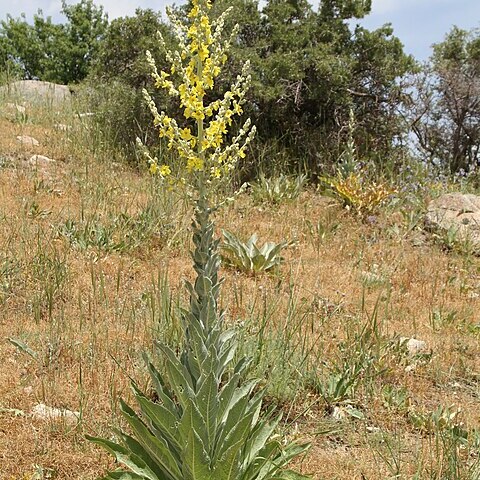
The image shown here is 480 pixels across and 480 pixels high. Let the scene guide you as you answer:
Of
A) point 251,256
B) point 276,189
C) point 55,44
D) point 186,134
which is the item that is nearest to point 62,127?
point 276,189

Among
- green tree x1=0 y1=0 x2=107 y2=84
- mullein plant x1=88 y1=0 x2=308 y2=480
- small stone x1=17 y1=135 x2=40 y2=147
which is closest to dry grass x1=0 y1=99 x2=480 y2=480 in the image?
mullein plant x1=88 y1=0 x2=308 y2=480

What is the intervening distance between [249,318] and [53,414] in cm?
126

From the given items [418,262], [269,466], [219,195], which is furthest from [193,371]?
[219,195]

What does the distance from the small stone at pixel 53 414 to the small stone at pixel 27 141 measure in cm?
538

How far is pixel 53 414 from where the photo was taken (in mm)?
3109

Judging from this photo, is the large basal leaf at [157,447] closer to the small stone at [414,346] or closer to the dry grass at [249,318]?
the dry grass at [249,318]

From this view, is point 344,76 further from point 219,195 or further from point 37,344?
point 37,344

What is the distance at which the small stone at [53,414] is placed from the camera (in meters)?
3.07

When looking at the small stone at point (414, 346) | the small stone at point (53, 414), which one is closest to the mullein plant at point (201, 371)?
the small stone at point (53, 414)

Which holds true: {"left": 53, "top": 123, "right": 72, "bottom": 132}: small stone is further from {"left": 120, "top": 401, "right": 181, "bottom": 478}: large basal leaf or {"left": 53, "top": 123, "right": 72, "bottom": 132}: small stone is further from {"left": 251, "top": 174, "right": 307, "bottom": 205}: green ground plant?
{"left": 120, "top": 401, "right": 181, "bottom": 478}: large basal leaf

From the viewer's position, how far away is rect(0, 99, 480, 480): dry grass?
3.04 m

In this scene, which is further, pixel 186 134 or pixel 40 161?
pixel 40 161

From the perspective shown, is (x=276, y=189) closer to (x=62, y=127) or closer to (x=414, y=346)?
(x=414, y=346)

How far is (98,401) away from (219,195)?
3.89 meters
